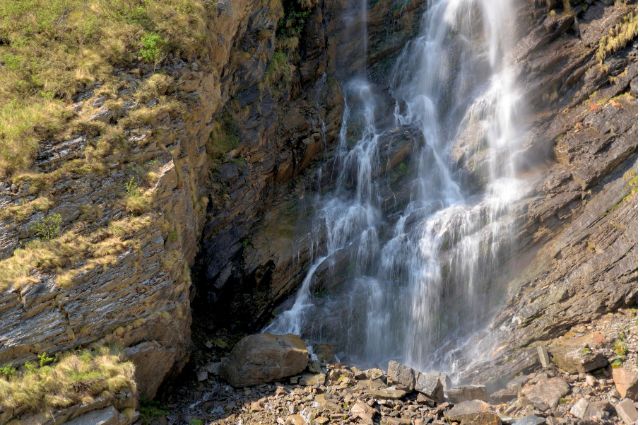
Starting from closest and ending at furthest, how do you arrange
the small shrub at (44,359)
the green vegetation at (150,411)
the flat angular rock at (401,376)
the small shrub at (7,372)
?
the small shrub at (7,372)
the small shrub at (44,359)
the green vegetation at (150,411)
the flat angular rock at (401,376)

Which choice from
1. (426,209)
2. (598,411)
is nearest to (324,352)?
(426,209)

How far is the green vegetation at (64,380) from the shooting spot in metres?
9.55

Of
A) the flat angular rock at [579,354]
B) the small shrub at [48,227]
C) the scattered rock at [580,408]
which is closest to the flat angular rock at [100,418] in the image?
the small shrub at [48,227]

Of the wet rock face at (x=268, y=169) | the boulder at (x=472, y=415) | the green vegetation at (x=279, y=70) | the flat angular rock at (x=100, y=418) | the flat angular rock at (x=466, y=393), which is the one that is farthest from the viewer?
the green vegetation at (x=279, y=70)

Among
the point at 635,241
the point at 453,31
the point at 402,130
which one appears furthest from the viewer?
the point at 453,31

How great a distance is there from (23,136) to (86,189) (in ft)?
6.01

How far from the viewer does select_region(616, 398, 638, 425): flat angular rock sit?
38.0 feet

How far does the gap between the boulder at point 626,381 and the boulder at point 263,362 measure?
7422 mm

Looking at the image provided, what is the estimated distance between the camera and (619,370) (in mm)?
12742

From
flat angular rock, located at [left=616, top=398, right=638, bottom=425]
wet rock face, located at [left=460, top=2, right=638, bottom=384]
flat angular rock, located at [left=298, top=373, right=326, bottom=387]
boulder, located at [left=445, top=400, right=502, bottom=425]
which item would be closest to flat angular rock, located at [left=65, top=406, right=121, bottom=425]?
flat angular rock, located at [left=298, top=373, right=326, bottom=387]

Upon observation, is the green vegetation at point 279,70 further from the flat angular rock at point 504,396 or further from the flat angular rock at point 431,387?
the flat angular rock at point 504,396

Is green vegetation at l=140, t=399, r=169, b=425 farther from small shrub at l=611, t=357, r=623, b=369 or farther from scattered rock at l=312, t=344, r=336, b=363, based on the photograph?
small shrub at l=611, t=357, r=623, b=369

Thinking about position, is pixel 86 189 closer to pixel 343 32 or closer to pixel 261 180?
pixel 261 180

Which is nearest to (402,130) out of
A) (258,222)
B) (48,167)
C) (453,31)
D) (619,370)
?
(453,31)
